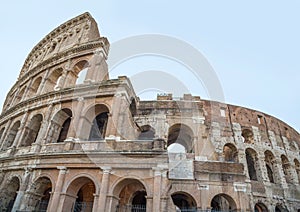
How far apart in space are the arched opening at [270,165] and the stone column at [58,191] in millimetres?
16837

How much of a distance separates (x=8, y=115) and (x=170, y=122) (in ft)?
38.1

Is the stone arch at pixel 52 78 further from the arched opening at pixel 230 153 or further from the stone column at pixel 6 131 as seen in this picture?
the arched opening at pixel 230 153

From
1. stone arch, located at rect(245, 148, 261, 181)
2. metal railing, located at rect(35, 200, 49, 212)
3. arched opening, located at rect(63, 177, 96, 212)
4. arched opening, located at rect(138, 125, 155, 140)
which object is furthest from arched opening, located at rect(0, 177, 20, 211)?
stone arch, located at rect(245, 148, 261, 181)

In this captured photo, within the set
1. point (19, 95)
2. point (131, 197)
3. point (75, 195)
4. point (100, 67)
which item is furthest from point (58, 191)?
point (19, 95)

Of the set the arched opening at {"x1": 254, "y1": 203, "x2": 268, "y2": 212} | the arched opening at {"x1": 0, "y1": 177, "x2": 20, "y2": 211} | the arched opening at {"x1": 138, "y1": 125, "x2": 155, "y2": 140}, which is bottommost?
the arched opening at {"x1": 0, "y1": 177, "x2": 20, "y2": 211}

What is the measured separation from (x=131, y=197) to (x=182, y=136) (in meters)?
6.38

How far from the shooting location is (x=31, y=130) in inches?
516

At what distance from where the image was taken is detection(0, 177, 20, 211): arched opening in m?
11.0

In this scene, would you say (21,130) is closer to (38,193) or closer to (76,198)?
(38,193)

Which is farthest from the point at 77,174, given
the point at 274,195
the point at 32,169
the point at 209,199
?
the point at 274,195

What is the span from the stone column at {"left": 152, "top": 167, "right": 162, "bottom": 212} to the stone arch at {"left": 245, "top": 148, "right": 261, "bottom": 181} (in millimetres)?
12181

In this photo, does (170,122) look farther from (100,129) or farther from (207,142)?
(100,129)

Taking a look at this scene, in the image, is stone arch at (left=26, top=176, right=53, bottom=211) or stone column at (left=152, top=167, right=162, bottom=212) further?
stone arch at (left=26, top=176, right=53, bottom=211)

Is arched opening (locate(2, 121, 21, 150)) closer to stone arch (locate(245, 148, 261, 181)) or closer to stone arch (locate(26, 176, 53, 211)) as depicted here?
stone arch (locate(26, 176, 53, 211))
